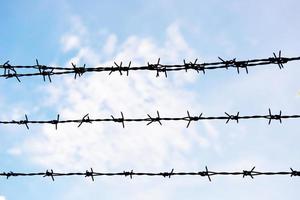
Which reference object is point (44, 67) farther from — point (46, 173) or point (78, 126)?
point (46, 173)

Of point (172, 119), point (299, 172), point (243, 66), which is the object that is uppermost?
point (243, 66)

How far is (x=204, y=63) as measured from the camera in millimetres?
5355

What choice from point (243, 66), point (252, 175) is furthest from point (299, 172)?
point (243, 66)

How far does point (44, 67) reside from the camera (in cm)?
572

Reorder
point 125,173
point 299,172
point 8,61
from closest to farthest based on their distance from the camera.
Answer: point 299,172 < point 125,173 < point 8,61

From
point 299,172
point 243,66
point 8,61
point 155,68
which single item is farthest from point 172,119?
point 8,61

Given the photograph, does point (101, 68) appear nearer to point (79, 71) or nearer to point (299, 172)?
point (79, 71)

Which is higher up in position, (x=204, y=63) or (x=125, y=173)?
(x=204, y=63)

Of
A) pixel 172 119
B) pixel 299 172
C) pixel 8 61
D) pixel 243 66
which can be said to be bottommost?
pixel 299 172

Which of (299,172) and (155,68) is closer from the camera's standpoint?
(299,172)

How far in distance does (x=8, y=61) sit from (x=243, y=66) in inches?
114

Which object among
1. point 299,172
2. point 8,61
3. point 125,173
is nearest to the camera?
point 299,172

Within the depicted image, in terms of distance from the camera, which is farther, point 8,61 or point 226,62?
point 8,61

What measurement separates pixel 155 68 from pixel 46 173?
5.87 feet
